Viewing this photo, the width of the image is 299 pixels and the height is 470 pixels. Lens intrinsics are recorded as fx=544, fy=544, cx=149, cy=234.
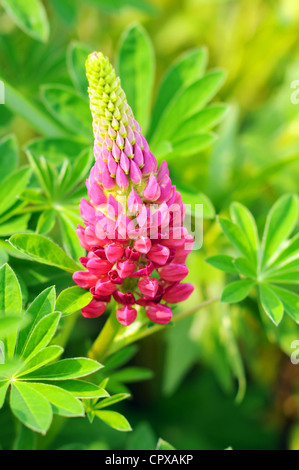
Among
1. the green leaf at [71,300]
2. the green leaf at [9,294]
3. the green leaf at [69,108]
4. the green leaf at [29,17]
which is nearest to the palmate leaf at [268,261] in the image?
the green leaf at [71,300]

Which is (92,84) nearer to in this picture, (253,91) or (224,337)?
(224,337)

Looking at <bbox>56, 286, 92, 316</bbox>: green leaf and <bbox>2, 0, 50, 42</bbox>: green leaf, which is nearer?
<bbox>56, 286, 92, 316</bbox>: green leaf

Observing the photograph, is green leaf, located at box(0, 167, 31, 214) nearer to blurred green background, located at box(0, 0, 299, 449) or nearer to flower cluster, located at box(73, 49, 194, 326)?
flower cluster, located at box(73, 49, 194, 326)

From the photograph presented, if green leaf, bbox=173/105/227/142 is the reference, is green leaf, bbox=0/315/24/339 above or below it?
below

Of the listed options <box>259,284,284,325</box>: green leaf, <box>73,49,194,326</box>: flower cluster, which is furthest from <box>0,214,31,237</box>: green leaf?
<box>259,284,284,325</box>: green leaf

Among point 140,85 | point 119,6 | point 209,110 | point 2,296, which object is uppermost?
point 119,6

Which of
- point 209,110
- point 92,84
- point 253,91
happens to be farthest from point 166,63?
point 92,84

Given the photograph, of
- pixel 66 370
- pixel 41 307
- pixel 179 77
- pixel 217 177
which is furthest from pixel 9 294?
pixel 217 177

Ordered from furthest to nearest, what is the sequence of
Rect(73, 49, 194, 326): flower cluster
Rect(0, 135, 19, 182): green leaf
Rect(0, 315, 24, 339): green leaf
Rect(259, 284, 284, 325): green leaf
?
Rect(0, 135, 19, 182): green leaf < Rect(259, 284, 284, 325): green leaf < Rect(73, 49, 194, 326): flower cluster < Rect(0, 315, 24, 339): green leaf
